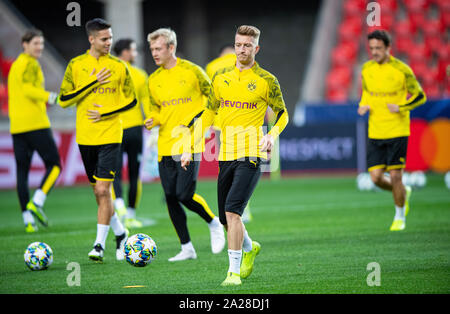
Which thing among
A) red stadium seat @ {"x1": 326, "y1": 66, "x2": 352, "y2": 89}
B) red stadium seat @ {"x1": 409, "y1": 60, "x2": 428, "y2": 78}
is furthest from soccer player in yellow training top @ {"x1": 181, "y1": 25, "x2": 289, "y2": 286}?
red stadium seat @ {"x1": 409, "y1": 60, "x2": 428, "y2": 78}

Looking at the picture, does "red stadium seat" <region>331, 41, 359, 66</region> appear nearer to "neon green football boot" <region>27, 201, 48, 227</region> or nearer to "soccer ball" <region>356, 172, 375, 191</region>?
"soccer ball" <region>356, 172, 375, 191</region>

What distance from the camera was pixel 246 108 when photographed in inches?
265

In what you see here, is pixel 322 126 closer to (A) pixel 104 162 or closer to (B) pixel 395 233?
(B) pixel 395 233

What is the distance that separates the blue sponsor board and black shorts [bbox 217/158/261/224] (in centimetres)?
1298

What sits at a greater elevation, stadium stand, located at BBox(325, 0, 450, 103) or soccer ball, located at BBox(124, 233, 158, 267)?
stadium stand, located at BBox(325, 0, 450, 103)

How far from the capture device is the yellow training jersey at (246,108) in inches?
264

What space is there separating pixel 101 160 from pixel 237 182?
6.53 ft

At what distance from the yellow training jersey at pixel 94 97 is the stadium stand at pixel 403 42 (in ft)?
61.0

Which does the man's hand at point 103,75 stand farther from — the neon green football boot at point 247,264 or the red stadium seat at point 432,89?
the red stadium seat at point 432,89

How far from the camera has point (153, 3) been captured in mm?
32500

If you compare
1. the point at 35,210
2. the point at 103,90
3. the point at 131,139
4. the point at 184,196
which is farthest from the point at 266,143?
the point at 35,210

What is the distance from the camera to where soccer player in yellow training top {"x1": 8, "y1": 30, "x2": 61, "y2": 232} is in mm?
10602

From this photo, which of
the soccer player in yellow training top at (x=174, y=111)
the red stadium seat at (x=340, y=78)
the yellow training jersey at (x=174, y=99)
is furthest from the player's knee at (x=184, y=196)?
the red stadium seat at (x=340, y=78)
